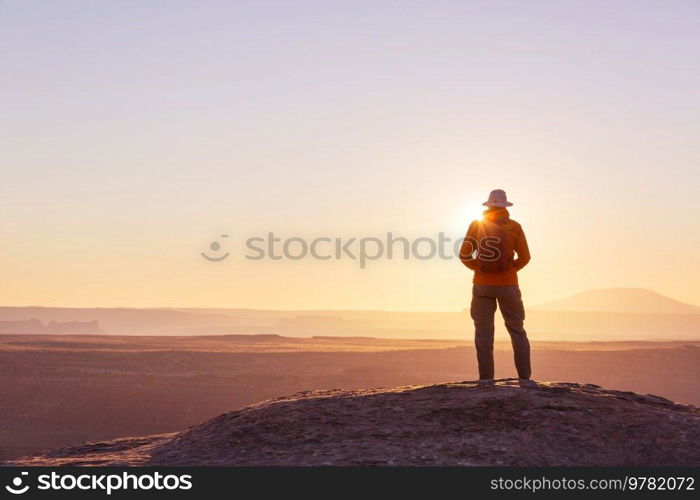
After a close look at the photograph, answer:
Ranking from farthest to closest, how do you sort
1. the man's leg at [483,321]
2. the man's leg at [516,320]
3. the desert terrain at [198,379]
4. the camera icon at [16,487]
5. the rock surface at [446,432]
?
the desert terrain at [198,379]
the man's leg at [483,321]
the man's leg at [516,320]
the rock surface at [446,432]
the camera icon at [16,487]

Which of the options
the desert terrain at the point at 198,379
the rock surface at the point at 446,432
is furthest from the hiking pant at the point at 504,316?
the desert terrain at the point at 198,379

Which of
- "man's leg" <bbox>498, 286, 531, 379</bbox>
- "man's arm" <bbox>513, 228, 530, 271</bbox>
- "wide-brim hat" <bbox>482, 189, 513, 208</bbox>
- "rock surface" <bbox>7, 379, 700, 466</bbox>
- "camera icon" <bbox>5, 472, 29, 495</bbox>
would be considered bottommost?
"camera icon" <bbox>5, 472, 29, 495</bbox>

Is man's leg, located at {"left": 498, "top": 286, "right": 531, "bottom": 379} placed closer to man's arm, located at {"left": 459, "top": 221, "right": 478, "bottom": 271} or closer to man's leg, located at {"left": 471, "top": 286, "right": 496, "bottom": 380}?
man's leg, located at {"left": 471, "top": 286, "right": 496, "bottom": 380}

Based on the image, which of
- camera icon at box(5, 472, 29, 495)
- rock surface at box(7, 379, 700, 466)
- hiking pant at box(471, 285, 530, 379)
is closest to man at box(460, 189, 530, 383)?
hiking pant at box(471, 285, 530, 379)

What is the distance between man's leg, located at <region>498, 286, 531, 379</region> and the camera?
10641 mm

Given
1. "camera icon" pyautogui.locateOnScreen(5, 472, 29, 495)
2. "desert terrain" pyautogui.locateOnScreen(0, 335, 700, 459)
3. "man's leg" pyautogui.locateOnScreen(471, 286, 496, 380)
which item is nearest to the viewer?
"camera icon" pyautogui.locateOnScreen(5, 472, 29, 495)

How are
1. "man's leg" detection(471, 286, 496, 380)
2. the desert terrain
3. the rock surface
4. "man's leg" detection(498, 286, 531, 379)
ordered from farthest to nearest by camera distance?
the desert terrain < "man's leg" detection(471, 286, 496, 380) < "man's leg" detection(498, 286, 531, 379) < the rock surface

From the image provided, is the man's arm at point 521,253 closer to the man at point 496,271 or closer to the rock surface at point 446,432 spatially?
the man at point 496,271

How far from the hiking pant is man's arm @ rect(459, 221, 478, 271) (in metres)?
0.28

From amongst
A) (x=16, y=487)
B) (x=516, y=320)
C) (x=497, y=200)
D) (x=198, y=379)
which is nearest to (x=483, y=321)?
(x=516, y=320)

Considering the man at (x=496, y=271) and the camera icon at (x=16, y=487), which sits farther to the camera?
the man at (x=496, y=271)

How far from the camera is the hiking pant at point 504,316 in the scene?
10656 millimetres

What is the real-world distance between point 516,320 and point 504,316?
0.49 ft

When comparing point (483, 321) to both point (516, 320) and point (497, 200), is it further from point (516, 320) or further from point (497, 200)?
point (497, 200)
